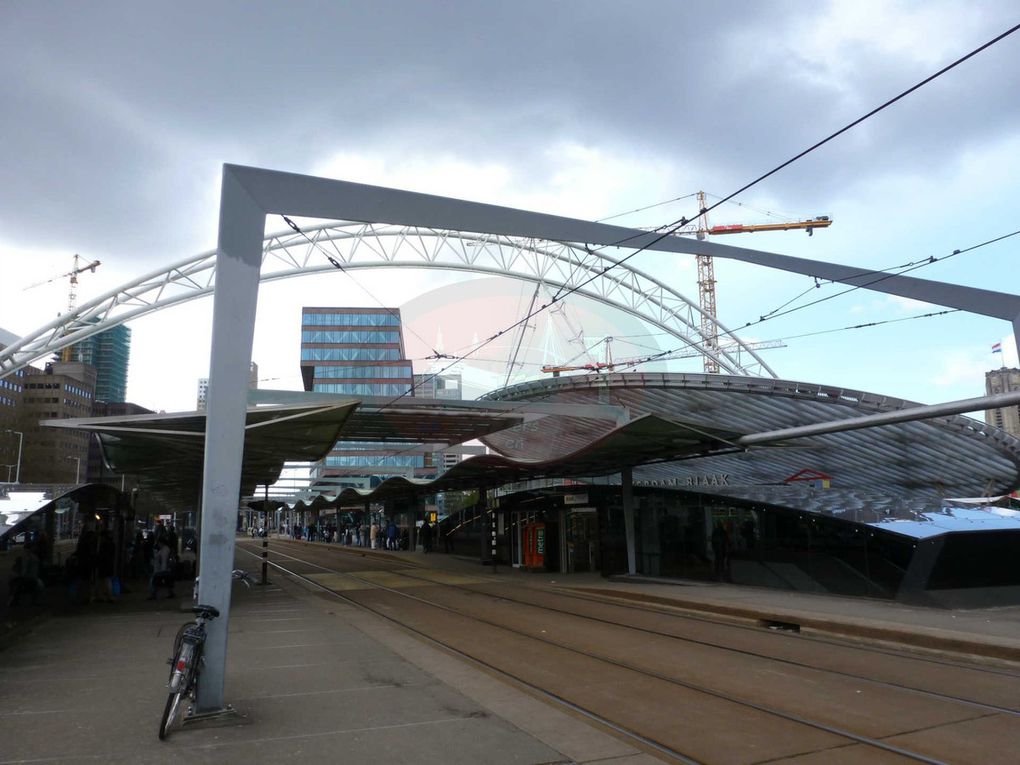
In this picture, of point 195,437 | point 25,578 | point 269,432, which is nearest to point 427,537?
point 25,578

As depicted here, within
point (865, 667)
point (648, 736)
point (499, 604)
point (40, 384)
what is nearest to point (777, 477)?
point (499, 604)

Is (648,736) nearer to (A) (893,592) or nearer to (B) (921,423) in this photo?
(A) (893,592)

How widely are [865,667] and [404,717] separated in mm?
6529

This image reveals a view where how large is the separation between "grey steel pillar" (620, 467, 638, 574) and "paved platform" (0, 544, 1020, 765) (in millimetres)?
7693

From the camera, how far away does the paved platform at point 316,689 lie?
651 cm

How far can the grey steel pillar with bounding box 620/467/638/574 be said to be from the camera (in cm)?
2511

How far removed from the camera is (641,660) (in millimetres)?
11086

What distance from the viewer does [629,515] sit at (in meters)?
25.5

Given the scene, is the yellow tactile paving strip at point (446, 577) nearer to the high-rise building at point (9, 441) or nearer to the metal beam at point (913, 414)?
the metal beam at point (913, 414)

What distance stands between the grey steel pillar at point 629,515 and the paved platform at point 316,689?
769cm

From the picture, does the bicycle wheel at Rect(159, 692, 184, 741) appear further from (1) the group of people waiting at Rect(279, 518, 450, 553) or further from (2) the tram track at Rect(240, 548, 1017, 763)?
(1) the group of people waiting at Rect(279, 518, 450, 553)

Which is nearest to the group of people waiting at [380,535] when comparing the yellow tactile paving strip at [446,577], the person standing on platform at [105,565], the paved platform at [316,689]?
the yellow tactile paving strip at [446,577]

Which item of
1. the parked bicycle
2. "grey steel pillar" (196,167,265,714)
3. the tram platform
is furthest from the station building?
the parked bicycle

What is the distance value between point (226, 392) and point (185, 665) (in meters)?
2.82
